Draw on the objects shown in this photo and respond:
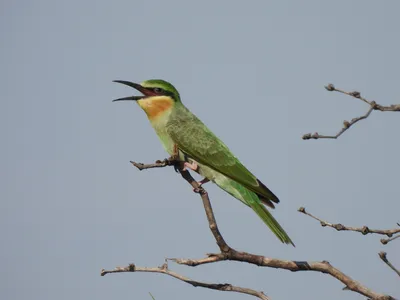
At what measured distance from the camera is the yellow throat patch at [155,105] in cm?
618

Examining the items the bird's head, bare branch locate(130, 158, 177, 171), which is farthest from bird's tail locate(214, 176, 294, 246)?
the bird's head

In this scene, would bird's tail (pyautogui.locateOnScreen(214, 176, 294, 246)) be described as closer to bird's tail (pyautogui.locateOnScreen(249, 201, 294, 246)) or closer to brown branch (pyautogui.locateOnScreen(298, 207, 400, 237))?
bird's tail (pyautogui.locateOnScreen(249, 201, 294, 246))

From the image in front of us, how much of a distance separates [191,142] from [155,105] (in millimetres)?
517

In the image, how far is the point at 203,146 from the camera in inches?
238

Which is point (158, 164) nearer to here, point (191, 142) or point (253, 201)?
point (253, 201)

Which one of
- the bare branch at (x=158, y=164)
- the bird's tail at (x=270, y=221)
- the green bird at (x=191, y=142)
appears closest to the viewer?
the bare branch at (x=158, y=164)

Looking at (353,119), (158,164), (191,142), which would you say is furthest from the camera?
(191,142)

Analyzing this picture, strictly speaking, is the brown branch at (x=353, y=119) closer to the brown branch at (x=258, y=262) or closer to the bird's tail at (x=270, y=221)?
the brown branch at (x=258, y=262)

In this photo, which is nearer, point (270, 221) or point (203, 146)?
point (270, 221)

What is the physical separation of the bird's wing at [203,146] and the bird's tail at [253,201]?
6 centimetres

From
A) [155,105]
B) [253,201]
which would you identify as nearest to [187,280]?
[253,201]

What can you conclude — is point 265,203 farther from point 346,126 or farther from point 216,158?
point 346,126

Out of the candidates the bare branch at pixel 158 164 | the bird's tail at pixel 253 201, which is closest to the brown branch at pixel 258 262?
the bare branch at pixel 158 164

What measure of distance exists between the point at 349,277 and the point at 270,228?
1.69m
